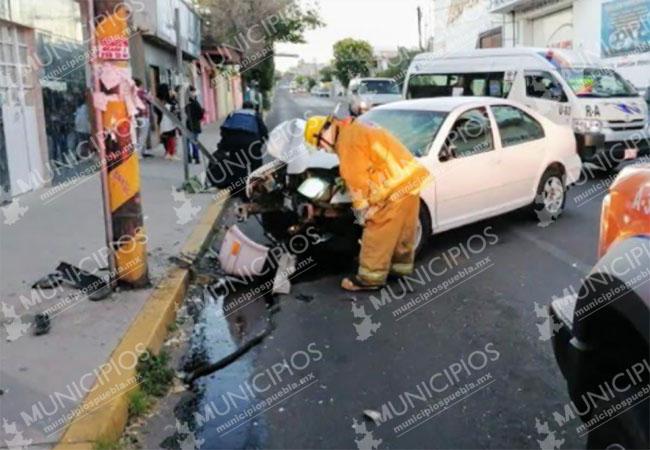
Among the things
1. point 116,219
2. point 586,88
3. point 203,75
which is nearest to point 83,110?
point 116,219

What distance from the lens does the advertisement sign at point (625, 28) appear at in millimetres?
19672

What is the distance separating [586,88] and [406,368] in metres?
9.55

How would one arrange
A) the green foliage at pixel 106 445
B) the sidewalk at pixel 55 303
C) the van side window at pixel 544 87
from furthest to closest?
the van side window at pixel 544 87 < the sidewalk at pixel 55 303 < the green foliage at pixel 106 445

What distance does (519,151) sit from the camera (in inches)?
306

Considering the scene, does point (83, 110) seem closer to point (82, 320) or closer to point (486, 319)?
point (82, 320)

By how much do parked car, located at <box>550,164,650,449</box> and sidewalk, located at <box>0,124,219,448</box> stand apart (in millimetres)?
2440

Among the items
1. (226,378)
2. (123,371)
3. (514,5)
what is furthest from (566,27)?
(123,371)

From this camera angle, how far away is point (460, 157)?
7004 millimetres

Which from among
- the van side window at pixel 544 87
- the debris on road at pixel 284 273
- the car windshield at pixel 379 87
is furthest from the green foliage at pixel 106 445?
the car windshield at pixel 379 87

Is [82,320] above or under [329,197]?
under

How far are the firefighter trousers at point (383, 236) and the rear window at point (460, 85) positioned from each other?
360 inches

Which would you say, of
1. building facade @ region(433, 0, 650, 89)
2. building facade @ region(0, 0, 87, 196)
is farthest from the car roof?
building facade @ region(433, 0, 650, 89)

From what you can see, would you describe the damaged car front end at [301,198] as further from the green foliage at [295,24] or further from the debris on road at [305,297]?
the green foliage at [295,24]

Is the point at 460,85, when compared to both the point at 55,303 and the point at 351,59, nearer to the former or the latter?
the point at 55,303
